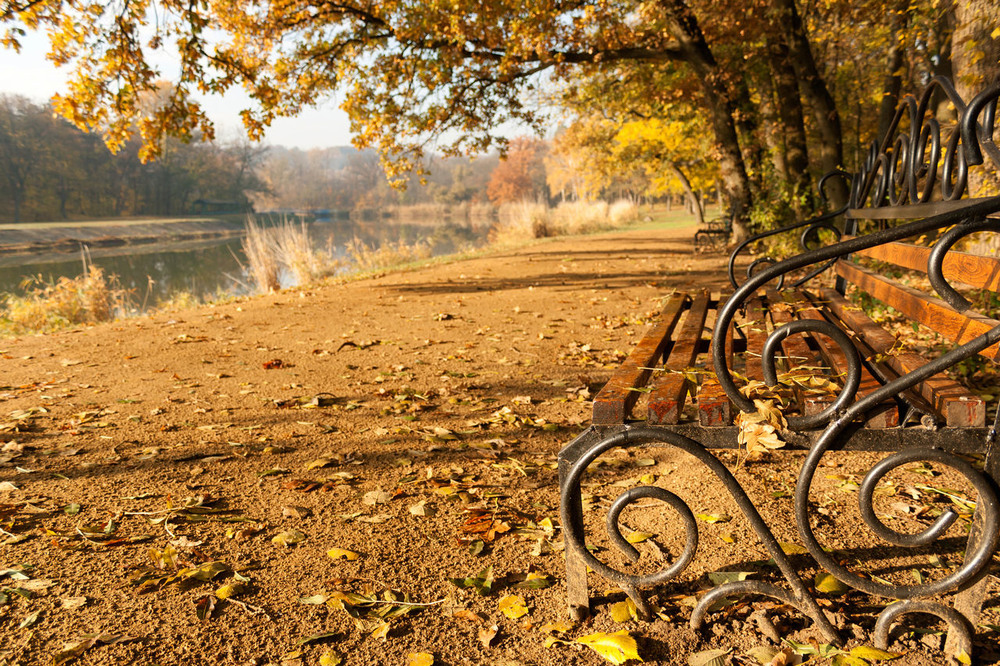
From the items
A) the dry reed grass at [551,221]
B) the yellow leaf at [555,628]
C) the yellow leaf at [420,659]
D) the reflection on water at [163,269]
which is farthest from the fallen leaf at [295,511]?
the dry reed grass at [551,221]

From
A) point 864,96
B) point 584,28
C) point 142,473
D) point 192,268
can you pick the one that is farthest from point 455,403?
point 192,268

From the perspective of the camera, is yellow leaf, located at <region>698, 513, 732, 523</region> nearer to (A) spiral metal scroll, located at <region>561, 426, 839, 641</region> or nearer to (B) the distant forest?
(A) spiral metal scroll, located at <region>561, 426, 839, 641</region>

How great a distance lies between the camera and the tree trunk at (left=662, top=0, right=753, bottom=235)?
1024cm

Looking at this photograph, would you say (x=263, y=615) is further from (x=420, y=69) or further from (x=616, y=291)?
(x=420, y=69)

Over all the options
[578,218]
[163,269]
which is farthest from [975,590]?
[163,269]

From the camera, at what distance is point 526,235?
20109mm

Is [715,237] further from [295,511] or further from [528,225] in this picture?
[295,511]

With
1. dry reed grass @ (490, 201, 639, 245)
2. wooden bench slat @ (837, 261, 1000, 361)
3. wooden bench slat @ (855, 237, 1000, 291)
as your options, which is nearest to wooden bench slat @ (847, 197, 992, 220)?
wooden bench slat @ (855, 237, 1000, 291)

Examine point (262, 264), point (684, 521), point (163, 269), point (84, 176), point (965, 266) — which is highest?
point (84, 176)

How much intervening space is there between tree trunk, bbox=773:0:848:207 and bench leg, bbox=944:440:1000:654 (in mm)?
8725

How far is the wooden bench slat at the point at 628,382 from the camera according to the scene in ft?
5.06

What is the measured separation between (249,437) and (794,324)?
2.58 meters

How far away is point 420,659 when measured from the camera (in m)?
1.55

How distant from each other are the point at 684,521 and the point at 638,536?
64 cm
